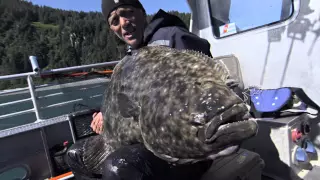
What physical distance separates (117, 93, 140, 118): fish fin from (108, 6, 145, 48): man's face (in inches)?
22.5

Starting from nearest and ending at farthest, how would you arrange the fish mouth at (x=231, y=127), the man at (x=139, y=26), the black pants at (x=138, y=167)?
the fish mouth at (x=231, y=127) < the black pants at (x=138, y=167) < the man at (x=139, y=26)

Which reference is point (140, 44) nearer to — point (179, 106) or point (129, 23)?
point (129, 23)

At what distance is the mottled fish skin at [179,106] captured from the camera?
0.94m

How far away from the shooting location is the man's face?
74.0 inches

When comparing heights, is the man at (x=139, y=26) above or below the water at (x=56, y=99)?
above

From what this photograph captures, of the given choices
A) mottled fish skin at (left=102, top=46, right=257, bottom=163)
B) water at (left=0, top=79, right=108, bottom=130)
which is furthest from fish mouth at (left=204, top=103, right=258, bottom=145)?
water at (left=0, top=79, right=108, bottom=130)

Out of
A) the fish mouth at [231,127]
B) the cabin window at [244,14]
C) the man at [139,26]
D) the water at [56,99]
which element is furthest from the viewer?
the water at [56,99]

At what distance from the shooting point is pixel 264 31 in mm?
3326

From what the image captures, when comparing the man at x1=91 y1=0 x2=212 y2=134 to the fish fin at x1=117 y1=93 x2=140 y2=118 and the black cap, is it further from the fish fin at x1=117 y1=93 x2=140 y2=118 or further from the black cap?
the fish fin at x1=117 y1=93 x2=140 y2=118

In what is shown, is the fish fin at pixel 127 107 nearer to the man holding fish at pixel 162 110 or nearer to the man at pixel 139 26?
the man holding fish at pixel 162 110

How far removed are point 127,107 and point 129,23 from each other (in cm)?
74

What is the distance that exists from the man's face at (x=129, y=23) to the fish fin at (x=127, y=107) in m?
0.57

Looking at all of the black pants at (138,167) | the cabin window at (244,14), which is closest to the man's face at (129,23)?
the black pants at (138,167)

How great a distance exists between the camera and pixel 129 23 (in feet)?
6.17
